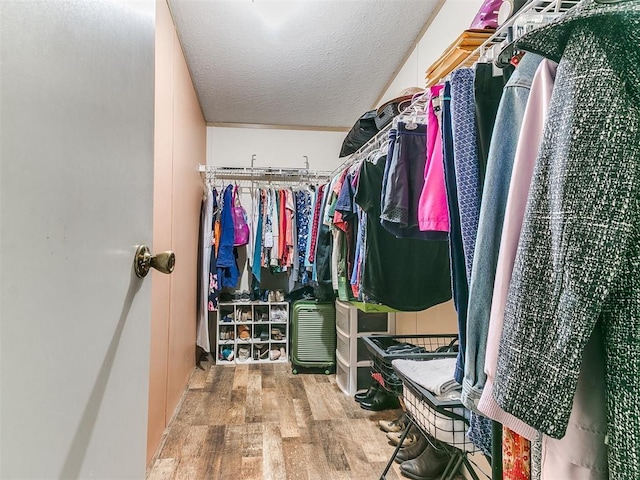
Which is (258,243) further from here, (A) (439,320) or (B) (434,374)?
(B) (434,374)

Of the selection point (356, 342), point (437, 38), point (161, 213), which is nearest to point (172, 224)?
point (161, 213)

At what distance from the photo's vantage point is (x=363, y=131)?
266 centimetres

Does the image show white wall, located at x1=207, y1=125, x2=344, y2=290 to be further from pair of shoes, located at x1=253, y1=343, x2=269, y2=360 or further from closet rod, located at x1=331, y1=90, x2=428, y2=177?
closet rod, located at x1=331, y1=90, x2=428, y2=177

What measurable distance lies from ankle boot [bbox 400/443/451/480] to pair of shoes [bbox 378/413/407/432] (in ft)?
1.44

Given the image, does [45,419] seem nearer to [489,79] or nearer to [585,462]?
[585,462]

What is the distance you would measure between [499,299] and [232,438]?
2012 millimetres

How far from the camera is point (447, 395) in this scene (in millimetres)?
1284

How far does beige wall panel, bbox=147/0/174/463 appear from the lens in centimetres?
196

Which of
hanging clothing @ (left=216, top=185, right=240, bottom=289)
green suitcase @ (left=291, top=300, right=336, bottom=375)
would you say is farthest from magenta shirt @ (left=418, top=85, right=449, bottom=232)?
hanging clothing @ (left=216, top=185, right=240, bottom=289)

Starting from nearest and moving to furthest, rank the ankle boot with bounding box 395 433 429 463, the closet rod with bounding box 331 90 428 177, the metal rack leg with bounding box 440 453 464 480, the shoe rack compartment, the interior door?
the interior door → the metal rack leg with bounding box 440 453 464 480 → the closet rod with bounding box 331 90 428 177 → the ankle boot with bounding box 395 433 429 463 → the shoe rack compartment

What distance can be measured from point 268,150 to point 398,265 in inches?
109

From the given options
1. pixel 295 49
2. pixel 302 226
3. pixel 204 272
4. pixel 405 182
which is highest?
pixel 295 49

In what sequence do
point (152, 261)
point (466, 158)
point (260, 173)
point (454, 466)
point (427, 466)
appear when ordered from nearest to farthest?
point (152, 261)
point (466, 158)
point (454, 466)
point (427, 466)
point (260, 173)

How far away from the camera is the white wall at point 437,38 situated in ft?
6.23
